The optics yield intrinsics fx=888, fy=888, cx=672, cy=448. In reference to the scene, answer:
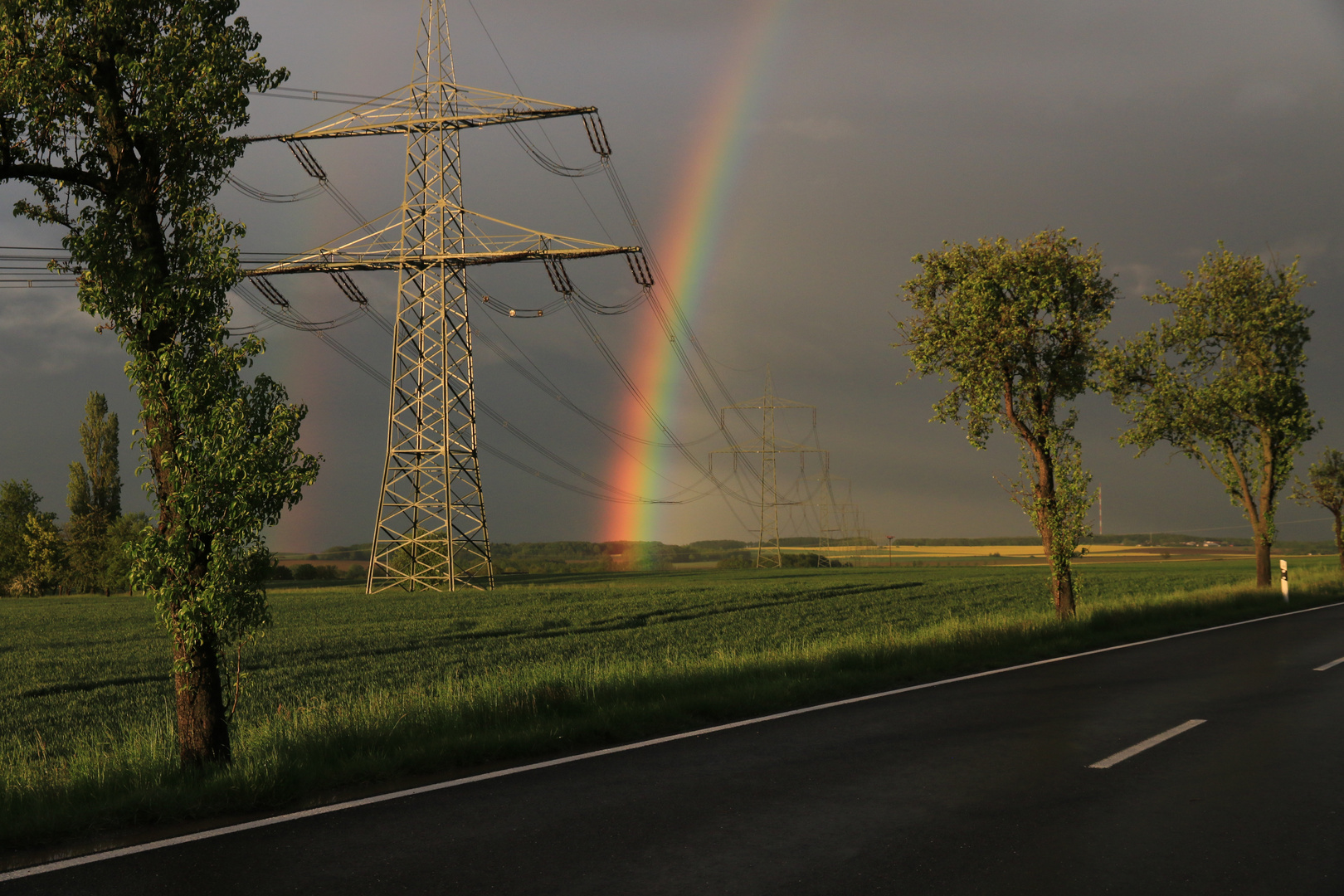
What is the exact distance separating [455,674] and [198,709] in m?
11.2

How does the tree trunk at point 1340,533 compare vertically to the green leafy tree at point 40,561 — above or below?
Answer: below

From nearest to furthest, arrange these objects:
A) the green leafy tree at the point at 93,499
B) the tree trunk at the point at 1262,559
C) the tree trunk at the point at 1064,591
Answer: the tree trunk at the point at 1064,591 < the tree trunk at the point at 1262,559 < the green leafy tree at the point at 93,499

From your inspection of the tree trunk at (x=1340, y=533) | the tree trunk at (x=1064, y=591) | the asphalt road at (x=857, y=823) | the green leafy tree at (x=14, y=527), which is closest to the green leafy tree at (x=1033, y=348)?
the tree trunk at (x=1064, y=591)

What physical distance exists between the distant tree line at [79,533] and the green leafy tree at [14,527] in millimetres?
86

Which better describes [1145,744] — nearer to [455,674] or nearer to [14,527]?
[455,674]

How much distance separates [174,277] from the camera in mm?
8523

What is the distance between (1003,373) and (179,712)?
21397 mm

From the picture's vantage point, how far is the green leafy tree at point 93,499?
8781 centimetres

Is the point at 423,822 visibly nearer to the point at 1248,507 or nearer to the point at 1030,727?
the point at 1030,727

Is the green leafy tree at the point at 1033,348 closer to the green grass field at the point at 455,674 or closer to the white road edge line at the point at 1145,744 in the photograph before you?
the green grass field at the point at 455,674

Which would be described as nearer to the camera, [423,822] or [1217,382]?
[423,822]

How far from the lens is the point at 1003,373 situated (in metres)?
24.3

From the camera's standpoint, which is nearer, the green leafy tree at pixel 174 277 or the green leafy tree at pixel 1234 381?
the green leafy tree at pixel 174 277

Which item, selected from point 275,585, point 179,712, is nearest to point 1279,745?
point 179,712
